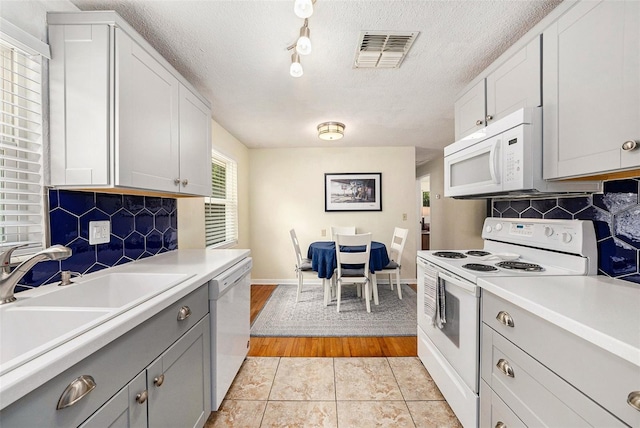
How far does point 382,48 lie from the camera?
1648 mm

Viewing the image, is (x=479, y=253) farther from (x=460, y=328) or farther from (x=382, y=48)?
(x=382, y=48)

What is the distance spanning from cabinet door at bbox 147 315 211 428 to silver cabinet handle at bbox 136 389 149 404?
2 cm

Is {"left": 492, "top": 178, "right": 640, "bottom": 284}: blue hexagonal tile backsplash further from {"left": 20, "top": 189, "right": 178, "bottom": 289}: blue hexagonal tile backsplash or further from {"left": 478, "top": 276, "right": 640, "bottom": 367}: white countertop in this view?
{"left": 20, "top": 189, "right": 178, "bottom": 289}: blue hexagonal tile backsplash

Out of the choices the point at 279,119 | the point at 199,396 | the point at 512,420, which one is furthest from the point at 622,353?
the point at 279,119

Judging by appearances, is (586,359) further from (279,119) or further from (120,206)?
(279,119)

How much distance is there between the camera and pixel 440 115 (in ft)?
9.31

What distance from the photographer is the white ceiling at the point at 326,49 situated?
1.33 meters

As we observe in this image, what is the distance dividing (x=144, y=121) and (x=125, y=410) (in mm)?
1295

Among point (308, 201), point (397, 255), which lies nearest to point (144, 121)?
point (308, 201)

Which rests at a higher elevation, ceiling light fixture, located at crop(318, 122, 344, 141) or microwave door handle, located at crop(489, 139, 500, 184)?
ceiling light fixture, located at crop(318, 122, 344, 141)

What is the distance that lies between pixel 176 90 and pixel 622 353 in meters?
2.30

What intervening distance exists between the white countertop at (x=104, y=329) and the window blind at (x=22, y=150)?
27 cm

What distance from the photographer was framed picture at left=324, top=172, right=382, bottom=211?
4.29 meters

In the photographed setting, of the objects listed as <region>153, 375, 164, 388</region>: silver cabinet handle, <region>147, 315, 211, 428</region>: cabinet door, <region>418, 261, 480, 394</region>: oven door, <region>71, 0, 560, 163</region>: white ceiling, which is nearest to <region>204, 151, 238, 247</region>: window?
<region>71, 0, 560, 163</region>: white ceiling
